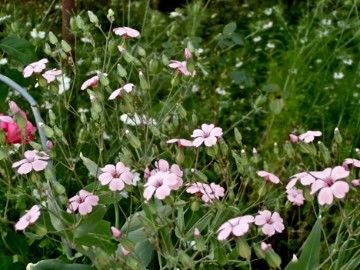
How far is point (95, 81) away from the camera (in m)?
1.51

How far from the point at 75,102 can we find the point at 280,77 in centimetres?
84

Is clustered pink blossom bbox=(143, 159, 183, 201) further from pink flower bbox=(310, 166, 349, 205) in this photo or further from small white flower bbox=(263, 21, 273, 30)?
small white flower bbox=(263, 21, 273, 30)

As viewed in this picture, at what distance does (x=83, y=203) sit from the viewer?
1.33 meters

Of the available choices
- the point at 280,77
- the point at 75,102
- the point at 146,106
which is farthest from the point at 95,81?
the point at 280,77

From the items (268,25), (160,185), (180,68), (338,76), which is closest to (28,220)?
(160,185)

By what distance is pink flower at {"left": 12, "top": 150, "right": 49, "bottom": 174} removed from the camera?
1.35m

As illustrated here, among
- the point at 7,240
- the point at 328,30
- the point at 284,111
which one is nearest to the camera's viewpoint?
the point at 7,240

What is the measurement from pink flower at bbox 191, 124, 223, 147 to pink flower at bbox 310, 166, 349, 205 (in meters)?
0.18

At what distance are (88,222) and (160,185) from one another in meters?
0.19

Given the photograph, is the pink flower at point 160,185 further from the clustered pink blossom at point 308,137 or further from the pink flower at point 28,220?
the clustered pink blossom at point 308,137

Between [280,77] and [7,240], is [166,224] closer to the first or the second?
[7,240]

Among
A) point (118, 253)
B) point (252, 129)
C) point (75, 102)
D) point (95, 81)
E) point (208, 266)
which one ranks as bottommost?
point (252, 129)

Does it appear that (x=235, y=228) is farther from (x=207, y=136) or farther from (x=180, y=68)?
(x=180, y=68)

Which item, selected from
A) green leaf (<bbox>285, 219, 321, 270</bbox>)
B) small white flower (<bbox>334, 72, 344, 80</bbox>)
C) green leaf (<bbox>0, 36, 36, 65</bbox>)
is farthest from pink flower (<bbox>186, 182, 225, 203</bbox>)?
small white flower (<bbox>334, 72, 344, 80</bbox>)
